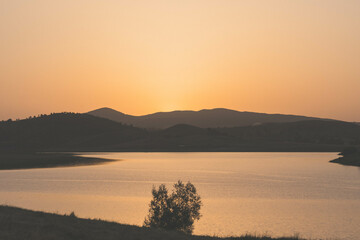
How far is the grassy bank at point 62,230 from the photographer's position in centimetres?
2525

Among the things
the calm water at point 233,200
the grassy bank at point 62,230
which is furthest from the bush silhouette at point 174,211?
the grassy bank at point 62,230

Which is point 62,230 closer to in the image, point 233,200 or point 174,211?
point 174,211

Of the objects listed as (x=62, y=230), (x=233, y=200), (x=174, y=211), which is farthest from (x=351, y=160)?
(x=62, y=230)

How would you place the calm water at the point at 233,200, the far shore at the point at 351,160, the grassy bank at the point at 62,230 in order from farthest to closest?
1. the far shore at the point at 351,160
2. the calm water at the point at 233,200
3. the grassy bank at the point at 62,230

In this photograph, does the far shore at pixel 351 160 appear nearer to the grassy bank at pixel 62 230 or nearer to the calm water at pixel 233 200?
the calm water at pixel 233 200

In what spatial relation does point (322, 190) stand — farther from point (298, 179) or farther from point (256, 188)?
point (298, 179)

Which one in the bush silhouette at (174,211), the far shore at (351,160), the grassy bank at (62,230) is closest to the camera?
the grassy bank at (62,230)

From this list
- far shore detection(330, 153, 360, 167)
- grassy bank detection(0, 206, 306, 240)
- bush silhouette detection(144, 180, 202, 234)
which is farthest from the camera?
far shore detection(330, 153, 360, 167)

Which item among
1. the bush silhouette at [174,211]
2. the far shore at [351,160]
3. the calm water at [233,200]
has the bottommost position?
the calm water at [233,200]

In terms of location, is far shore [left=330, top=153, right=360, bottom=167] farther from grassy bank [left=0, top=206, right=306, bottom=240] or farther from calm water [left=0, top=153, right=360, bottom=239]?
grassy bank [left=0, top=206, right=306, bottom=240]

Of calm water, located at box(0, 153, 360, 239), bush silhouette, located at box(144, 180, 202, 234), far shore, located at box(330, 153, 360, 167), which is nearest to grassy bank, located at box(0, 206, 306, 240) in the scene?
bush silhouette, located at box(144, 180, 202, 234)

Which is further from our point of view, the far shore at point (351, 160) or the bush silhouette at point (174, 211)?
the far shore at point (351, 160)

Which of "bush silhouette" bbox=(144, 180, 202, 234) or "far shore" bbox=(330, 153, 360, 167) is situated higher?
"far shore" bbox=(330, 153, 360, 167)

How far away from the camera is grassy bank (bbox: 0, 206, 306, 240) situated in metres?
25.2
